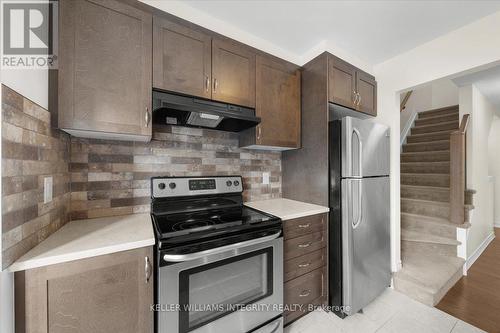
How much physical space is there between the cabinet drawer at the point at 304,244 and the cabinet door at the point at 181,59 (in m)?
1.29

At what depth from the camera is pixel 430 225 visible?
2.56 meters

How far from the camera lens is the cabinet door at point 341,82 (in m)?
1.74

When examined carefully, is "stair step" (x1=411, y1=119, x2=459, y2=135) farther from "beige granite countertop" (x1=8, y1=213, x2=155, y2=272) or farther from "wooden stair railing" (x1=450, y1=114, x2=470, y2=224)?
"beige granite countertop" (x1=8, y1=213, x2=155, y2=272)

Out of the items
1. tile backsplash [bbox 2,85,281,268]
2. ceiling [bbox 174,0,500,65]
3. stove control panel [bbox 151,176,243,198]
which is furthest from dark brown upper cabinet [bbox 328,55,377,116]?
stove control panel [bbox 151,176,243,198]

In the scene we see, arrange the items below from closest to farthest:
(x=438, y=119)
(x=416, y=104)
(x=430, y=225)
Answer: (x=430, y=225) → (x=438, y=119) → (x=416, y=104)

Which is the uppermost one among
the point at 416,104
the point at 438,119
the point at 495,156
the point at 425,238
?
the point at 416,104

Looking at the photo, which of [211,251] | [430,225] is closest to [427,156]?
[430,225]

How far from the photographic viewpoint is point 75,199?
1293 millimetres

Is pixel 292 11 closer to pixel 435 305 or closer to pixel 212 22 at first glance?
pixel 212 22

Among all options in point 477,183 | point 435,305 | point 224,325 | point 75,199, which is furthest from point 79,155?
point 477,183

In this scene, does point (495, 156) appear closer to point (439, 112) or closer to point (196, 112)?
point (439, 112)

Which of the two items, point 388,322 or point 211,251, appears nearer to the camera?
point 211,251

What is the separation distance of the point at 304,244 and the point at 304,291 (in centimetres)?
39

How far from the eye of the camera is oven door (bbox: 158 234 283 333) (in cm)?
100
